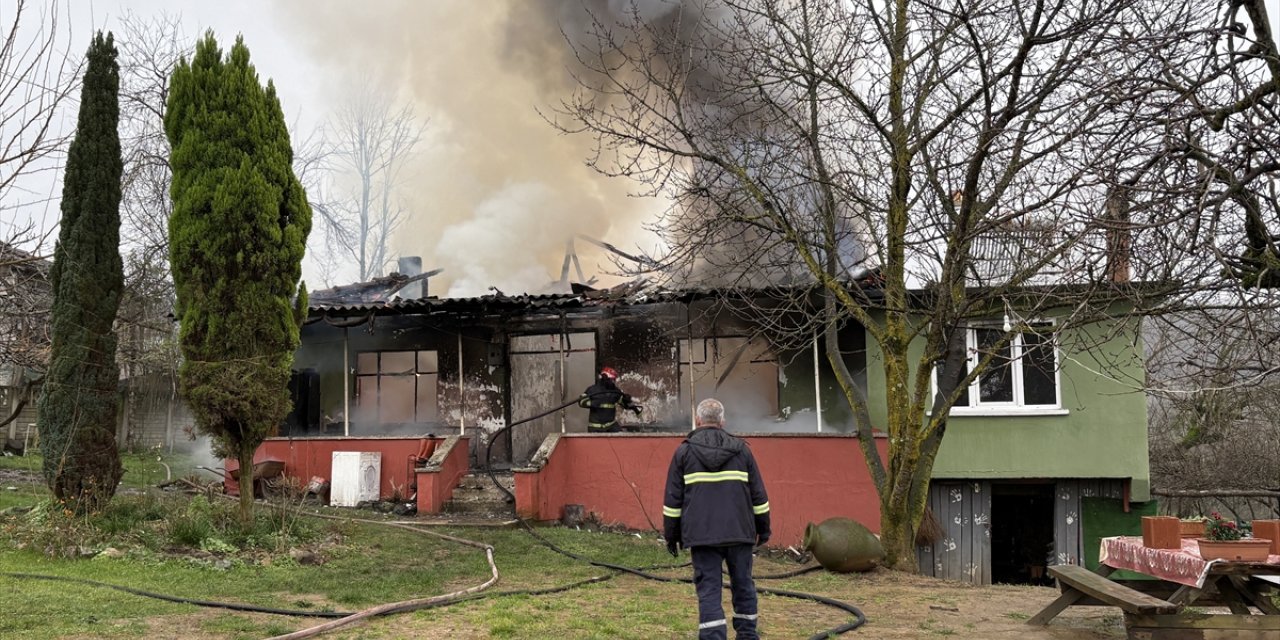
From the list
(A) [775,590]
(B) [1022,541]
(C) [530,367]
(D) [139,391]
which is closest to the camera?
(A) [775,590]

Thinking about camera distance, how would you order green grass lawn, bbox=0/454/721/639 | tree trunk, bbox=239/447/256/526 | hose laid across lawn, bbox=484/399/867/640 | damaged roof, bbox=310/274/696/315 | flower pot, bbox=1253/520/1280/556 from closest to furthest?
flower pot, bbox=1253/520/1280/556, green grass lawn, bbox=0/454/721/639, hose laid across lawn, bbox=484/399/867/640, tree trunk, bbox=239/447/256/526, damaged roof, bbox=310/274/696/315

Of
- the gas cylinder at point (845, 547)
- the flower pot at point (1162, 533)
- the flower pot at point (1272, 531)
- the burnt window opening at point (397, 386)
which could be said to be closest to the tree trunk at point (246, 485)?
the gas cylinder at point (845, 547)

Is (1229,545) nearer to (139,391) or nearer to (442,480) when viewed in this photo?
(442,480)

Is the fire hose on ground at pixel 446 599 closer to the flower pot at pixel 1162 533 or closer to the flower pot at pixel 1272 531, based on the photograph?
the flower pot at pixel 1162 533

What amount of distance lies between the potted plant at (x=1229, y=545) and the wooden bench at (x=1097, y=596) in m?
0.48

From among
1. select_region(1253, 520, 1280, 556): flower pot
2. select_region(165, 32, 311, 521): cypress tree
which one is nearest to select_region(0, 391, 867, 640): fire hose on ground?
select_region(165, 32, 311, 521): cypress tree

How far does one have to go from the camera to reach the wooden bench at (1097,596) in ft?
20.0

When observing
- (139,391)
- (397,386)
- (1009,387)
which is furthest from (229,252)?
(139,391)

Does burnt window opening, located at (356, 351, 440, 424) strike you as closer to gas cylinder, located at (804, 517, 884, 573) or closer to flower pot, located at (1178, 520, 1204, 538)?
gas cylinder, located at (804, 517, 884, 573)

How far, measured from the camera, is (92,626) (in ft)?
21.0

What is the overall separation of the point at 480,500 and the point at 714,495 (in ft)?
30.0

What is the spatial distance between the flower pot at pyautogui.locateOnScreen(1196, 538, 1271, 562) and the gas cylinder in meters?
4.46

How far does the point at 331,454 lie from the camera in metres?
15.5

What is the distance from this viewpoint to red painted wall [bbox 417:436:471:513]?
45.9 feet
